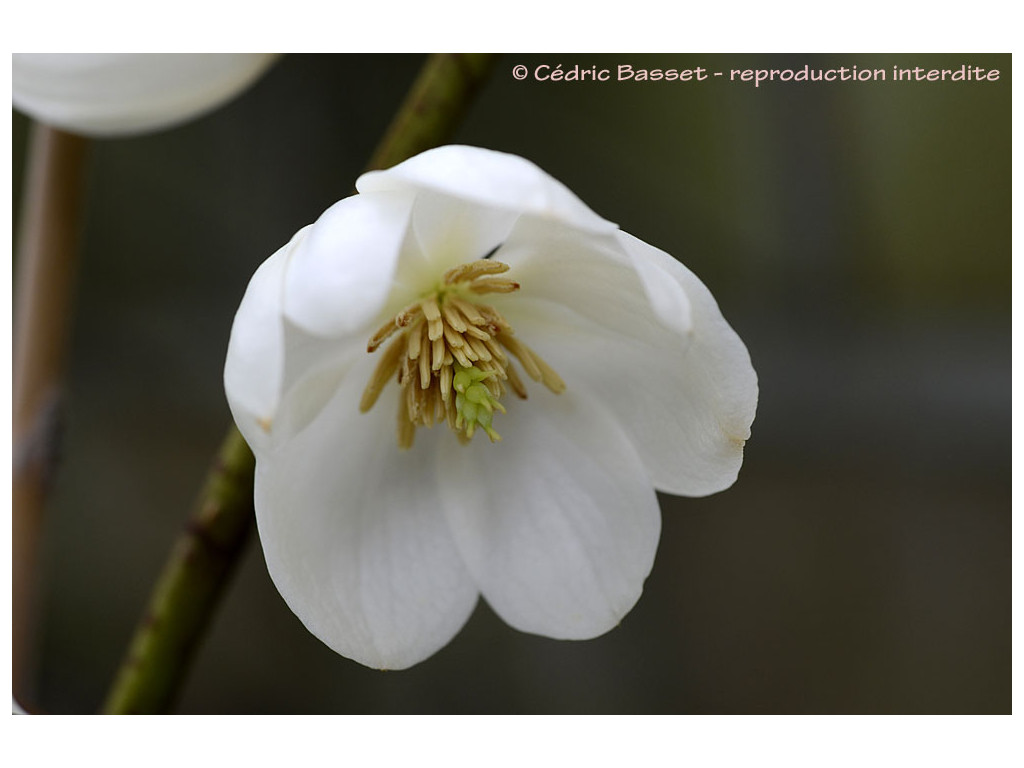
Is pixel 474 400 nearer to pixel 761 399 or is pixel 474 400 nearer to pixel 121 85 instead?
pixel 121 85

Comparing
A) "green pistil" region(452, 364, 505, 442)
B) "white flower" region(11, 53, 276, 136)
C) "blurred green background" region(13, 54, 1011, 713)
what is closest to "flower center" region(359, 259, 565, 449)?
"green pistil" region(452, 364, 505, 442)

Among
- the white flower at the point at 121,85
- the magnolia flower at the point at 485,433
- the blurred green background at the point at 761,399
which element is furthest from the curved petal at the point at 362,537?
the blurred green background at the point at 761,399

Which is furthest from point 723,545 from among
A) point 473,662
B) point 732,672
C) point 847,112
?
point 847,112

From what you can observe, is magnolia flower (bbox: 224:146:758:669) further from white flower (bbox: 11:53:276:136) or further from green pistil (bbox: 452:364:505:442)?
white flower (bbox: 11:53:276:136)

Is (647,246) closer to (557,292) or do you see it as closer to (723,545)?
(557,292)

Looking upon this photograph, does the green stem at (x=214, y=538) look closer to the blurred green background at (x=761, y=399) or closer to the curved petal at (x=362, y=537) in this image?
the curved petal at (x=362, y=537)
